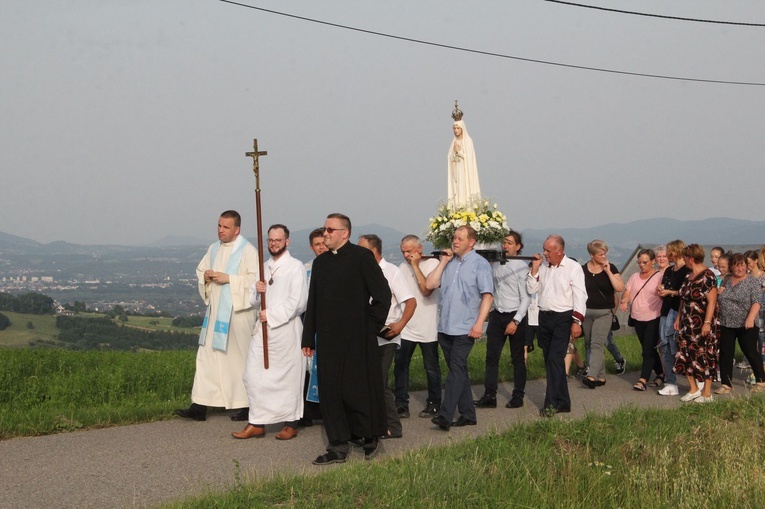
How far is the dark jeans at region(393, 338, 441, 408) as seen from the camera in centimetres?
1062

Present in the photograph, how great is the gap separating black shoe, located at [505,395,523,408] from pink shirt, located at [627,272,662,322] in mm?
2915

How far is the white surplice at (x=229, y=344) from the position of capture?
10.0 meters

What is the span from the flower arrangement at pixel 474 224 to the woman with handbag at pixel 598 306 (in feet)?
5.36

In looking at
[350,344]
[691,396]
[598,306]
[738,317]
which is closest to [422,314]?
[350,344]

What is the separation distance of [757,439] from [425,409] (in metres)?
3.46

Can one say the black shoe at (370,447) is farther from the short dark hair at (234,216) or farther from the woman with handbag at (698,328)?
the woman with handbag at (698,328)

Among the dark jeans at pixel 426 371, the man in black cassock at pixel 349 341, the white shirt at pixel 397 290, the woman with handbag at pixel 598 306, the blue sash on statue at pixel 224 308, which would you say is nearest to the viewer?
the man in black cassock at pixel 349 341

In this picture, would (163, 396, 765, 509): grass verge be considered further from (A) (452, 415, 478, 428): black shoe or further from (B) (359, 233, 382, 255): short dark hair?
(B) (359, 233, 382, 255): short dark hair

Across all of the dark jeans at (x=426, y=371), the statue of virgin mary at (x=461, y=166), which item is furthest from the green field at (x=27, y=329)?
the dark jeans at (x=426, y=371)

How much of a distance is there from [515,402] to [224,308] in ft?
11.6

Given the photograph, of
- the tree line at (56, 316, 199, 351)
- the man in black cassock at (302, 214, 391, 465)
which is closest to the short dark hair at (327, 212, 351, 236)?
the man in black cassock at (302, 214, 391, 465)

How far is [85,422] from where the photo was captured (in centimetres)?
927

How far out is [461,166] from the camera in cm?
2191

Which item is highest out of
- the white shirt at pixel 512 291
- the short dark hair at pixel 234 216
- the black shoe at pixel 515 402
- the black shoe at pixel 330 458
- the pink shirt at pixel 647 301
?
the short dark hair at pixel 234 216
